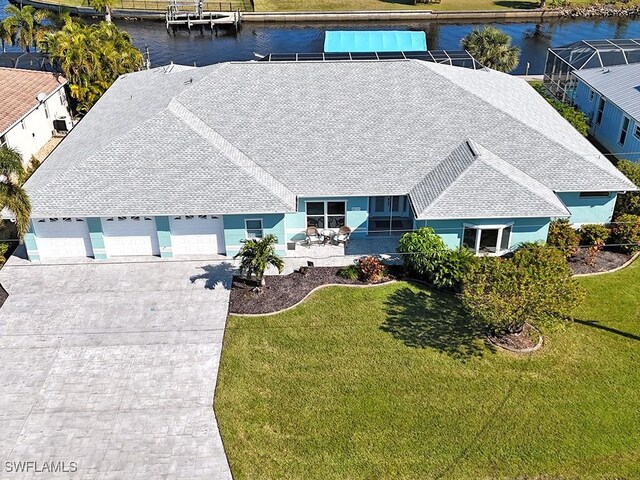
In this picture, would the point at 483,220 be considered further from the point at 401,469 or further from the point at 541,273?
the point at 401,469

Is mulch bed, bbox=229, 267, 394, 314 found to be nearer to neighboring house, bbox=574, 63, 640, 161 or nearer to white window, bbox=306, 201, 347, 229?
white window, bbox=306, 201, 347, 229

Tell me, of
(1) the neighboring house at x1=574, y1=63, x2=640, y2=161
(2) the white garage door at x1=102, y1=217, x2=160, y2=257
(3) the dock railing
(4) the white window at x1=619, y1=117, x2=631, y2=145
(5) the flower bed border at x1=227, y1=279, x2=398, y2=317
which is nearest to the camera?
(5) the flower bed border at x1=227, y1=279, x2=398, y2=317

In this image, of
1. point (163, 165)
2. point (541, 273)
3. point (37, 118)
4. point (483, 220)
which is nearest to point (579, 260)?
point (483, 220)

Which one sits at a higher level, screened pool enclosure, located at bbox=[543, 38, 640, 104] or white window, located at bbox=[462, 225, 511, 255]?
screened pool enclosure, located at bbox=[543, 38, 640, 104]

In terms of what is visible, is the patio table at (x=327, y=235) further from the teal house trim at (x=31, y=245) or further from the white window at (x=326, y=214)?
the teal house trim at (x=31, y=245)

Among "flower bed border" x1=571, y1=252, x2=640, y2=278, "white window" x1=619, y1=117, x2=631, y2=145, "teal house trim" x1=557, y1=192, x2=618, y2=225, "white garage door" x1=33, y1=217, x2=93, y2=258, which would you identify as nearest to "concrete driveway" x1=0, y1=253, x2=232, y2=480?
"white garage door" x1=33, y1=217, x2=93, y2=258

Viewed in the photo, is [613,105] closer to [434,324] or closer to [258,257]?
[434,324]
